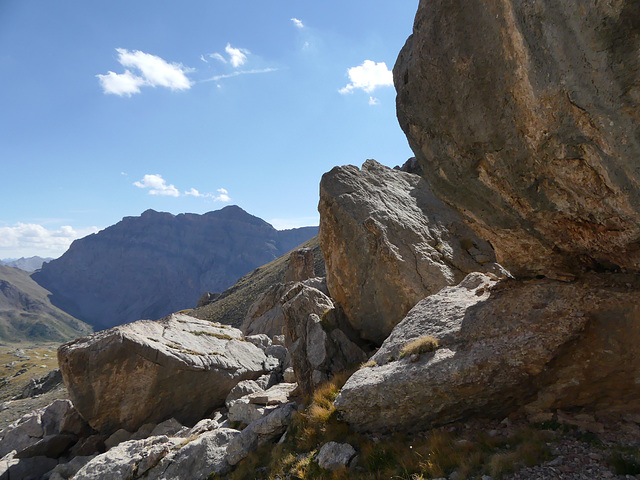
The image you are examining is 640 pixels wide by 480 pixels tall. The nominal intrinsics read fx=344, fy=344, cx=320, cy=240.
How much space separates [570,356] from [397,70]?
8.96m

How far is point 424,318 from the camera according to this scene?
454 inches

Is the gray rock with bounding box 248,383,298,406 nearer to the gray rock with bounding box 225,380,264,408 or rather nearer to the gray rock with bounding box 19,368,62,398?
the gray rock with bounding box 225,380,264,408

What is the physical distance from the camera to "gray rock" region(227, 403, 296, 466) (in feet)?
40.5

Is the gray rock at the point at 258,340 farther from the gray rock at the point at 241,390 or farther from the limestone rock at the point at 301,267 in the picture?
the limestone rock at the point at 301,267

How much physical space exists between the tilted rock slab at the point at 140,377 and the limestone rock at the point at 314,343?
6352 millimetres

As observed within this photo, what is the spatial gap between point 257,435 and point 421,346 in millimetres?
7459

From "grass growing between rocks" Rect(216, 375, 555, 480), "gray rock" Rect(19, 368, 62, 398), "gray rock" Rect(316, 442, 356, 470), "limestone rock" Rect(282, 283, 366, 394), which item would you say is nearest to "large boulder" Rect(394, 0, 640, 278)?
"grass growing between rocks" Rect(216, 375, 555, 480)

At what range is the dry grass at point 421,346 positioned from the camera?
32.2 ft

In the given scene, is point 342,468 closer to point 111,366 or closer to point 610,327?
point 610,327

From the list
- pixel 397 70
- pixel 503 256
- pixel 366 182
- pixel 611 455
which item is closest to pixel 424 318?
pixel 503 256

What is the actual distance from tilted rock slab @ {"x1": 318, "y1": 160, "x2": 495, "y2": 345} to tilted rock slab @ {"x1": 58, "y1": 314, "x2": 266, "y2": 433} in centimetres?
950

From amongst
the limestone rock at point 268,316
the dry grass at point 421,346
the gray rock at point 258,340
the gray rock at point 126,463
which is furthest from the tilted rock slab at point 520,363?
the limestone rock at point 268,316

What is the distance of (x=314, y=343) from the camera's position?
623 inches

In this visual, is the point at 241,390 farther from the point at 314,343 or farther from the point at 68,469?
the point at 68,469
